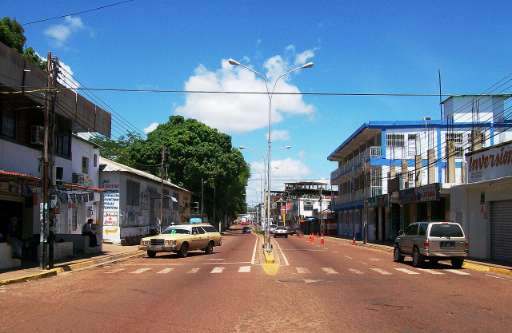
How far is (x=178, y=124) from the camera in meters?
71.3

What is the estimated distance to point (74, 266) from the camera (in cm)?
2239

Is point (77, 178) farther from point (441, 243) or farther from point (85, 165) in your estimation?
point (441, 243)

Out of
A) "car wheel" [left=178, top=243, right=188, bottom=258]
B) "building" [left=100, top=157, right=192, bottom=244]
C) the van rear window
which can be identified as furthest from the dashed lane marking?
"building" [left=100, top=157, right=192, bottom=244]

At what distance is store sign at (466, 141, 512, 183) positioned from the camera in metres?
25.9

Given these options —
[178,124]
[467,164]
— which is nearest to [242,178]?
[178,124]

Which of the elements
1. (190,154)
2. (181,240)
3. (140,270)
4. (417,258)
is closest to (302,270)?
(417,258)

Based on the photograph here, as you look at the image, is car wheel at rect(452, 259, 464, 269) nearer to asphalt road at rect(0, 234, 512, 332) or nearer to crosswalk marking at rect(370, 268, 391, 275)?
asphalt road at rect(0, 234, 512, 332)

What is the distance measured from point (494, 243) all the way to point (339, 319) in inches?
783

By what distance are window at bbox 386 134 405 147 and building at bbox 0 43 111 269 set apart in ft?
115

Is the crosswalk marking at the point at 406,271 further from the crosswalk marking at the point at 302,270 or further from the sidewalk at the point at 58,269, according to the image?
the sidewalk at the point at 58,269

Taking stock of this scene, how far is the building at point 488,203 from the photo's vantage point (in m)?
26.0

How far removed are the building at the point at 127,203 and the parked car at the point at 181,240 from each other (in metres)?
8.10

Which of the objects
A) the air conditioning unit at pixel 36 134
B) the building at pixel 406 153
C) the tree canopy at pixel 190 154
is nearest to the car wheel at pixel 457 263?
the air conditioning unit at pixel 36 134

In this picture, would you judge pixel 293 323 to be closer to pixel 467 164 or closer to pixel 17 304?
pixel 17 304
